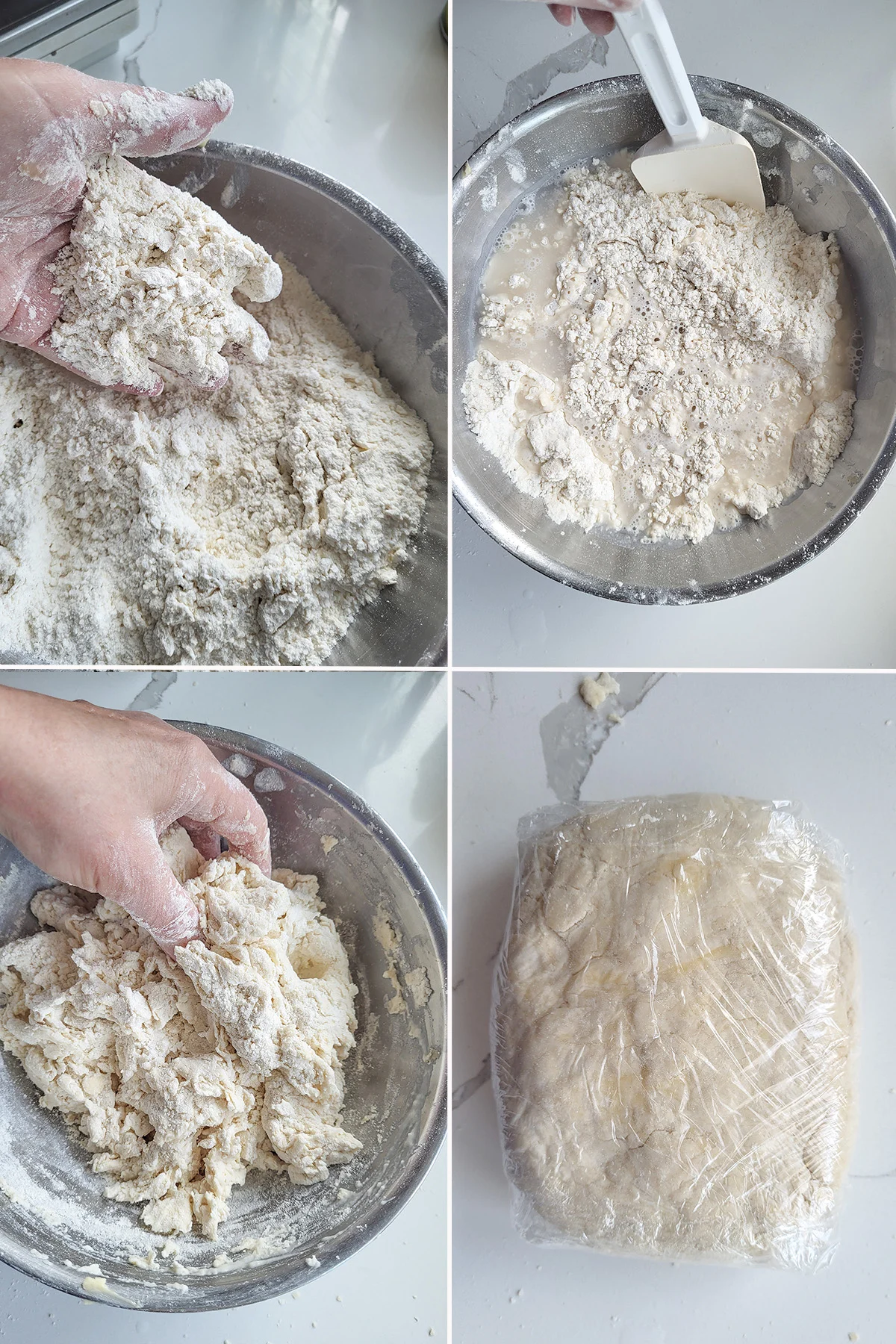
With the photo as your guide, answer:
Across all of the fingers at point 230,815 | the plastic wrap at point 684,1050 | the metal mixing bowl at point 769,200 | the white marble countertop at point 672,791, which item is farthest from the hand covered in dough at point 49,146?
the plastic wrap at point 684,1050

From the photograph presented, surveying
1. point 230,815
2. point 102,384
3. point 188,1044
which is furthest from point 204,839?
point 102,384

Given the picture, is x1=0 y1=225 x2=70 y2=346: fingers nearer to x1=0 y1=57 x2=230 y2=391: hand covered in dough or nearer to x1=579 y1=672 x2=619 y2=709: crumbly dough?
x1=0 y1=57 x2=230 y2=391: hand covered in dough

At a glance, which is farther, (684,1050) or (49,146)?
(684,1050)

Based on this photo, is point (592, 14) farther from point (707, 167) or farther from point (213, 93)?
point (213, 93)

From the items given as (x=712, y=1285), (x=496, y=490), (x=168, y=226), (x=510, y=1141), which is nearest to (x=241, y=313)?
(x=168, y=226)

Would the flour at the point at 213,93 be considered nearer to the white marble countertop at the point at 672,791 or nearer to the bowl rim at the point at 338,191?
the bowl rim at the point at 338,191

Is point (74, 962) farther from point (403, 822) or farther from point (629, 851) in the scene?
point (629, 851)

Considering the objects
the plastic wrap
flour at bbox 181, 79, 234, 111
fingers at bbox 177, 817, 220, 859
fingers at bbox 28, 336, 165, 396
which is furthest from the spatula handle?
fingers at bbox 177, 817, 220, 859
